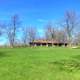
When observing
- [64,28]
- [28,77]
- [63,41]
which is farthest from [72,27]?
[28,77]

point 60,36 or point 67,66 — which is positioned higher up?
point 60,36

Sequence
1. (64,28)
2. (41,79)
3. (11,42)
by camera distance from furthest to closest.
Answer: (64,28)
(11,42)
(41,79)

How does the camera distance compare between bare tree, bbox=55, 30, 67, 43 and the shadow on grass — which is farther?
bare tree, bbox=55, 30, 67, 43

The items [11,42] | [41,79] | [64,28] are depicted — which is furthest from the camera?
[64,28]

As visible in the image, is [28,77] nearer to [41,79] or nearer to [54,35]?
[41,79]

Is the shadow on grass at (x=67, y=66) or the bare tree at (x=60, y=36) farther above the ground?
the bare tree at (x=60, y=36)

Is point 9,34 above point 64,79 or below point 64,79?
above

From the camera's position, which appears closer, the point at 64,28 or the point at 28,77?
the point at 28,77

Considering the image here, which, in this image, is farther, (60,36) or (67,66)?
(60,36)

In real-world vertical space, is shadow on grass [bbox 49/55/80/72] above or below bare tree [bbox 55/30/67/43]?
below

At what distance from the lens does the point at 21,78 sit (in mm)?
10609

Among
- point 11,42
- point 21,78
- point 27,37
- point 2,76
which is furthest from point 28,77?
point 27,37

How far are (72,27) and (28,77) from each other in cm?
7330

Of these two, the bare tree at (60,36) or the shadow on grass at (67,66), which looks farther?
the bare tree at (60,36)
